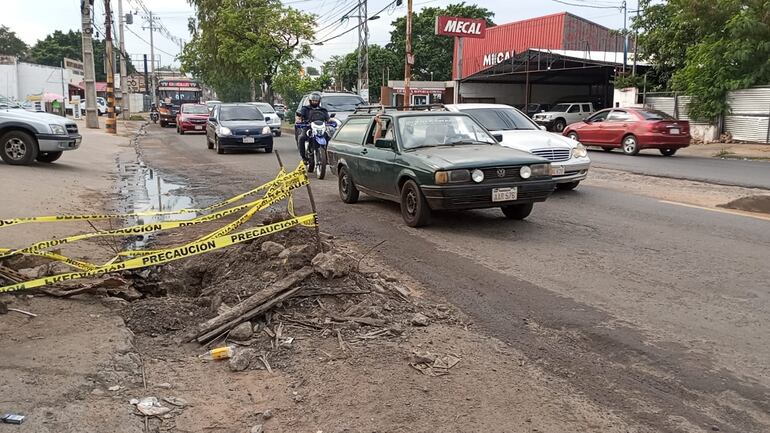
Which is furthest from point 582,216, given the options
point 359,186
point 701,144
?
point 701,144

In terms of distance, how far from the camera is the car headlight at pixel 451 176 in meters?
7.47

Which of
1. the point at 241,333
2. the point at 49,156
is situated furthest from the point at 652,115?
the point at 241,333

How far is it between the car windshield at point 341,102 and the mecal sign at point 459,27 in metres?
19.3

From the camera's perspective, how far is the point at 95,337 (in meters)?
4.36

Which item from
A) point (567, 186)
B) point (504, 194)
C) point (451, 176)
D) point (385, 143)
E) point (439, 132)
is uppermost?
point (439, 132)

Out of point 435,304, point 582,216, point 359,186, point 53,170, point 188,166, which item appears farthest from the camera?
point 188,166

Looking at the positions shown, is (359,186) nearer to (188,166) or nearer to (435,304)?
(435,304)

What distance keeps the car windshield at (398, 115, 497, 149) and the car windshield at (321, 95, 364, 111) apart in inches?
457

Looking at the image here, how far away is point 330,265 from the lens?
5.09 m

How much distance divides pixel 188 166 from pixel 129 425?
14.3 meters

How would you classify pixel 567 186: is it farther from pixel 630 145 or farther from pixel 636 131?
pixel 630 145

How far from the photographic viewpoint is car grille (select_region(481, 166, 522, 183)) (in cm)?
758

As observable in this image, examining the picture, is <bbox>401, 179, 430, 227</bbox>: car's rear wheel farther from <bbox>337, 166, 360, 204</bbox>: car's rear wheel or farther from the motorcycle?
the motorcycle

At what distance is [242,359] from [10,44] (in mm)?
109214
